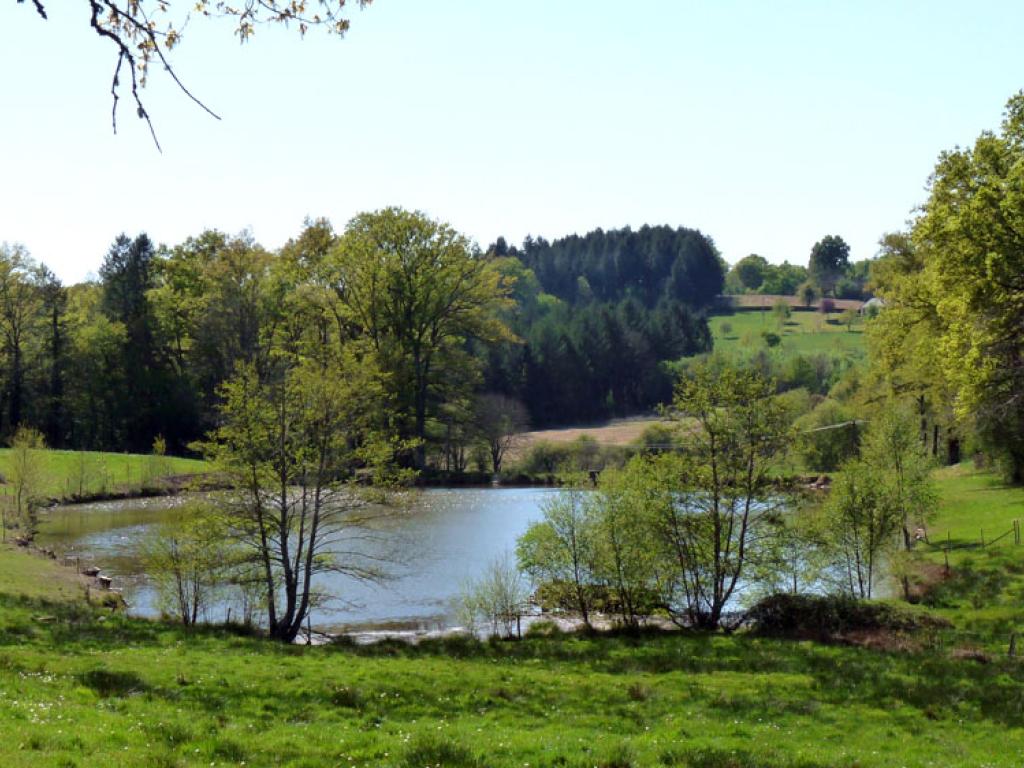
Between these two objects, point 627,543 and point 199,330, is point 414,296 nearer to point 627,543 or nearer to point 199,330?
point 199,330

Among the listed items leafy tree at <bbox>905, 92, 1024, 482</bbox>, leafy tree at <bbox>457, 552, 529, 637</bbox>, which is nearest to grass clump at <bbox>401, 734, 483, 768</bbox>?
leafy tree at <bbox>457, 552, 529, 637</bbox>

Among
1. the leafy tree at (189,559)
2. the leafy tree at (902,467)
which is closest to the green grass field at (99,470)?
the leafy tree at (189,559)

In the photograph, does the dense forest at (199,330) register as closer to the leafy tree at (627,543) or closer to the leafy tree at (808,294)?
the leafy tree at (627,543)

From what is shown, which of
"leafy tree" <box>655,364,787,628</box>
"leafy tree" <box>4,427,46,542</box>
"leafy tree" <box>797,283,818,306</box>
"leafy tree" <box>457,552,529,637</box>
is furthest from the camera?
"leafy tree" <box>797,283,818,306</box>

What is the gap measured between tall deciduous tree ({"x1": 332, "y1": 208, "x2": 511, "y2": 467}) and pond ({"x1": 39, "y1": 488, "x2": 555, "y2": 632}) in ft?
35.5

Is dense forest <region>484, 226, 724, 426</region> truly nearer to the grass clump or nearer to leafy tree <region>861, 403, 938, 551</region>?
leafy tree <region>861, 403, 938, 551</region>

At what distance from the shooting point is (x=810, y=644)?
2419 cm

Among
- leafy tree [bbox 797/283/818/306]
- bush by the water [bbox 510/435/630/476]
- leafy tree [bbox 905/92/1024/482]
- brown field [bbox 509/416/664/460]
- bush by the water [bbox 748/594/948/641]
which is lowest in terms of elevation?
bush by the water [bbox 748/594/948/641]

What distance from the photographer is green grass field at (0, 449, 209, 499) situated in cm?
5556

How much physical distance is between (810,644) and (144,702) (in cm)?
1720

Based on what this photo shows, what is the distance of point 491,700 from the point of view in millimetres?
15875

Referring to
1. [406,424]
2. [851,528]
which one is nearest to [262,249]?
[406,424]

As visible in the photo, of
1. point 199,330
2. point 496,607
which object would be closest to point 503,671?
point 496,607

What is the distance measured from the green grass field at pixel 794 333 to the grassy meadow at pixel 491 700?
343ft
